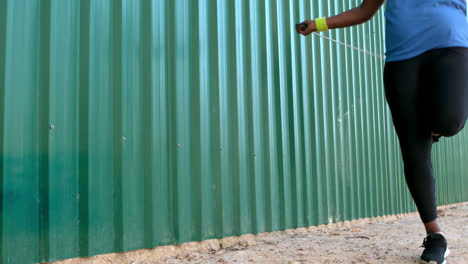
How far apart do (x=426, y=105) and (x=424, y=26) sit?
342 mm

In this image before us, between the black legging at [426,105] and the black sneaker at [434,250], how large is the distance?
79 mm

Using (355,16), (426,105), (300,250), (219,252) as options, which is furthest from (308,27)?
(219,252)

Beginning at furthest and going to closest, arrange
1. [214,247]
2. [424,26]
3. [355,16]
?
[214,247]
[355,16]
[424,26]

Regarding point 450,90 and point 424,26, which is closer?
point 450,90

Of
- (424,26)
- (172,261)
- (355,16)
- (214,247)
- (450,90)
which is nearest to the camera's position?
(450,90)

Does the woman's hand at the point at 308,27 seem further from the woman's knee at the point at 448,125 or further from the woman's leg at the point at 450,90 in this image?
the woman's knee at the point at 448,125

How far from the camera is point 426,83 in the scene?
5.61 feet

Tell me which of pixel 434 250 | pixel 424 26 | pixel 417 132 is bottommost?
pixel 434 250

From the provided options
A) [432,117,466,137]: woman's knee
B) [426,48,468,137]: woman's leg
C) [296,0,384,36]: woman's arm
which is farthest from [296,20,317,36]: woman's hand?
[432,117,466,137]: woman's knee

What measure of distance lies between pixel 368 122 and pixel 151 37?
2.51 m

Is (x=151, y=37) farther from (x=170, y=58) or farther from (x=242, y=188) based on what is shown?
(x=242, y=188)

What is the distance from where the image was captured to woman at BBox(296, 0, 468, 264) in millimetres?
1600

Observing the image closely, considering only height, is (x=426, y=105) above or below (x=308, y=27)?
below

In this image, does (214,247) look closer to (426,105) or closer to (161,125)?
(161,125)
